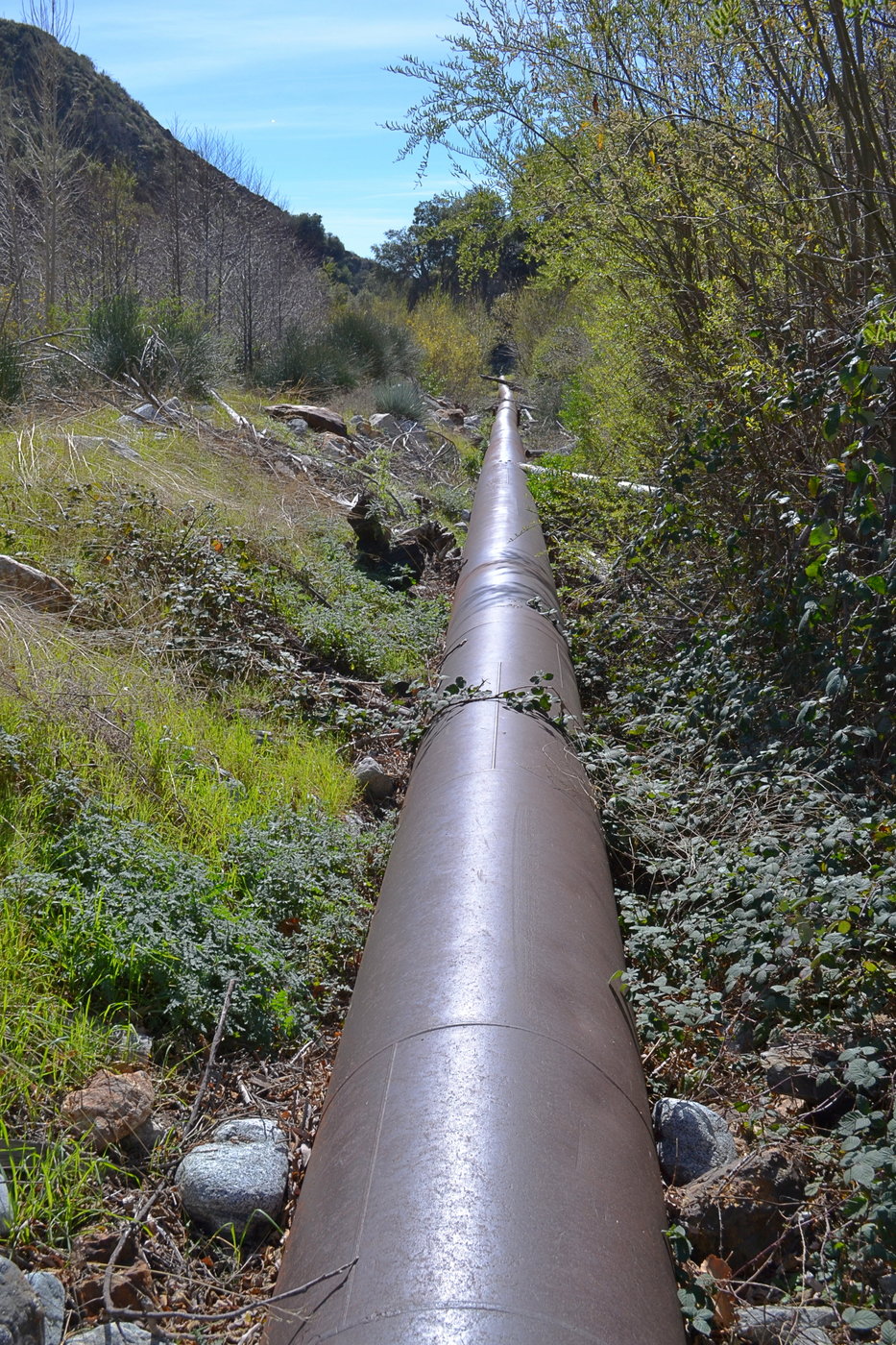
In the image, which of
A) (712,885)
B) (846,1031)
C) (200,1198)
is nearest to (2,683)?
(200,1198)

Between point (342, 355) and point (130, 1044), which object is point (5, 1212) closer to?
point (130, 1044)

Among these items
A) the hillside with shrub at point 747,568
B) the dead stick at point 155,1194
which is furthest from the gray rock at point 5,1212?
the hillside with shrub at point 747,568

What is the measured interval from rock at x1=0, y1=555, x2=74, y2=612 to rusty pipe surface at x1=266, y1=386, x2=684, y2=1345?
2993 mm

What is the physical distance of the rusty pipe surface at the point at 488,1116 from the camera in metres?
1.24

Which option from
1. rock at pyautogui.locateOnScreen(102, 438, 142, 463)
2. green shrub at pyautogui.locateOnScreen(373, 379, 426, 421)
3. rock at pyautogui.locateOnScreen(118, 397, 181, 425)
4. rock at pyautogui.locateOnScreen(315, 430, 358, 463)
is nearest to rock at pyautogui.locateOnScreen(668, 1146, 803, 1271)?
rock at pyautogui.locateOnScreen(102, 438, 142, 463)

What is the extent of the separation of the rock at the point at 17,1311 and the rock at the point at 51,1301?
0.33 ft

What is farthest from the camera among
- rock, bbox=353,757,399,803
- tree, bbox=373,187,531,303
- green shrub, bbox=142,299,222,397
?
green shrub, bbox=142,299,222,397

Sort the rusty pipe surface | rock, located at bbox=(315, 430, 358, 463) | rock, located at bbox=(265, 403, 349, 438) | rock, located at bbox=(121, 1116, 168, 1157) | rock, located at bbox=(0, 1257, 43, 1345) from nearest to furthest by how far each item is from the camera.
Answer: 1. the rusty pipe surface
2. rock, located at bbox=(0, 1257, 43, 1345)
3. rock, located at bbox=(121, 1116, 168, 1157)
4. rock, located at bbox=(315, 430, 358, 463)
5. rock, located at bbox=(265, 403, 349, 438)

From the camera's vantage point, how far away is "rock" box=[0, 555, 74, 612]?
4750mm

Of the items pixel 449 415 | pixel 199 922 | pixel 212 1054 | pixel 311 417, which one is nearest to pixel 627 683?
pixel 199 922

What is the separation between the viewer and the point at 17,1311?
4.84ft

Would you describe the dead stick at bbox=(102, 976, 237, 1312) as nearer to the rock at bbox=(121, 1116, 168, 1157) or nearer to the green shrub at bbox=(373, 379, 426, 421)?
the rock at bbox=(121, 1116, 168, 1157)

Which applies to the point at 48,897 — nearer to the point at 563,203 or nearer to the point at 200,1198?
the point at 200,1198

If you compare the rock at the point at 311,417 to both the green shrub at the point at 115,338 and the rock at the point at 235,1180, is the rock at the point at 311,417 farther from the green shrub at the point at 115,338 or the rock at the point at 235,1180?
the rock at the point at 235,1180
